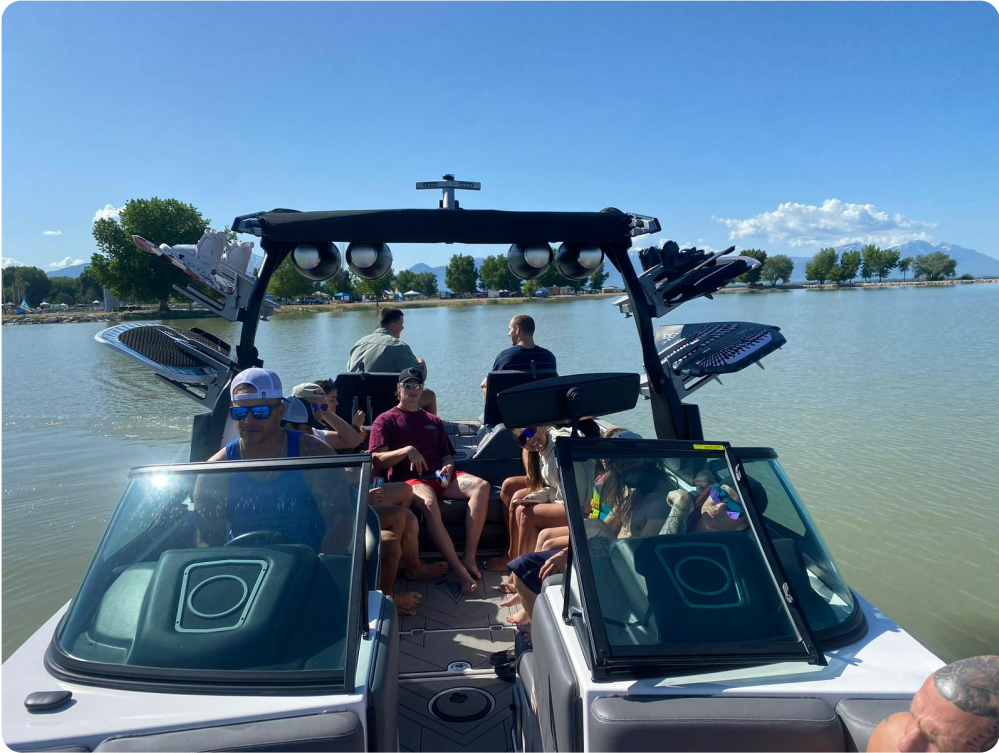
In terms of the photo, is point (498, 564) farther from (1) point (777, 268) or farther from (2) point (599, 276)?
(1) point (777, 268)

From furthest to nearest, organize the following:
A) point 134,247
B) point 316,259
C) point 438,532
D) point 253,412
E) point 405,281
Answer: point 405,281 → point 134,247 → point 438,532 → point 316,259 → point 253,412

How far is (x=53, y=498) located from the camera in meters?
9.30

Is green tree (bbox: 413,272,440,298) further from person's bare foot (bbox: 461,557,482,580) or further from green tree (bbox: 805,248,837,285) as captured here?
person's bare foot (bbox: 461,557,482,580)

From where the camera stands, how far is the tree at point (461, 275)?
324 ft

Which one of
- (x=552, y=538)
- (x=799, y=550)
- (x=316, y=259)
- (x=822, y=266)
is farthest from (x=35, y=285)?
(x=822, y=266)

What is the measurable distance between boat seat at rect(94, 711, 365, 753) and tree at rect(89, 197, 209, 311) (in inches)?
2700

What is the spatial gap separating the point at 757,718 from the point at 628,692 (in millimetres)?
336

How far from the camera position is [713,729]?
Answer: 5.85 feet

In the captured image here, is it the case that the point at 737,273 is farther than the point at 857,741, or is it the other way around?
the point at 737,273

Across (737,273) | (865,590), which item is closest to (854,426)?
(865,590)

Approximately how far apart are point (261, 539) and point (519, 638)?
3.84ft

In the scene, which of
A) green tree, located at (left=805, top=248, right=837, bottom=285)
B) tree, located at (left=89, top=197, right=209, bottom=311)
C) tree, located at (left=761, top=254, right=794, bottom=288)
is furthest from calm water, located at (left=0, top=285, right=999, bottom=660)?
A: green tree, located at (left=805, top=248, right=837, bottom=285)

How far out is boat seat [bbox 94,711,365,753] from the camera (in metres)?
1.72

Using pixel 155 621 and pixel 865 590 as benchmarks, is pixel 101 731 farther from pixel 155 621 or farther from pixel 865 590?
pixel 865 590
